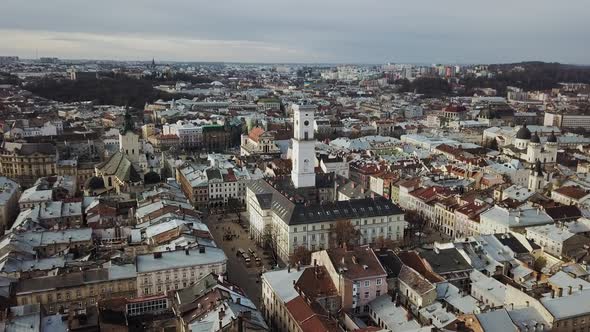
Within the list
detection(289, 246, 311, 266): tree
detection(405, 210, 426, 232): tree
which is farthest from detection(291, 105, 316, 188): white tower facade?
detection(289, 246, 311, 266): tree

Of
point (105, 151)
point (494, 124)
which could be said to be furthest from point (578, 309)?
point (494, 124)

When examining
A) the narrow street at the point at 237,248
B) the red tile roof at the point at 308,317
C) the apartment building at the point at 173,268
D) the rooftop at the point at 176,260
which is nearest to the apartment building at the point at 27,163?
the narrow street at the point at 237,248

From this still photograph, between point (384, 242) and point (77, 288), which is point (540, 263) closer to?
point (384, 242)

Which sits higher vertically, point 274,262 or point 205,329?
point 205,329

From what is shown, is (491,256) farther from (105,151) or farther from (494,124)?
(494,124)

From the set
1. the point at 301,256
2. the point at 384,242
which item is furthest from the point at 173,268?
the point at 384,242

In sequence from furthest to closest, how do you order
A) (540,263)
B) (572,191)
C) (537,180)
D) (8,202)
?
(537,180) < (572,191) < (8,202) < (540,263)

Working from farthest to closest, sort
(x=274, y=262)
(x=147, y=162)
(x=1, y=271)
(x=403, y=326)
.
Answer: (x=147, y=162) < (x=274, y=262) < (x=1, y=271) < (x=403, y=326)

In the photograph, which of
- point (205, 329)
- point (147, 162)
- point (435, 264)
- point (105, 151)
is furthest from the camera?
point (105, 151)
